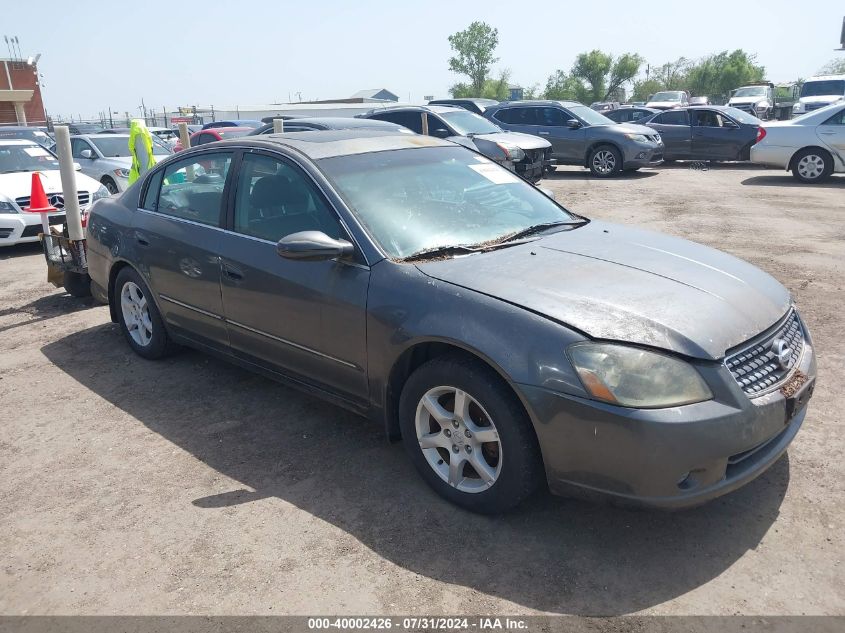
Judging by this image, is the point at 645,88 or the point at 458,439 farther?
the point at 645,88

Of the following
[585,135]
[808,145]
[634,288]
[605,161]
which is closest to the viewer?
[634,288]

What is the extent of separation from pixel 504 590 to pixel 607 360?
0.98 metres

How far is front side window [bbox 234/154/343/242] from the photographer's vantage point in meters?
3.74

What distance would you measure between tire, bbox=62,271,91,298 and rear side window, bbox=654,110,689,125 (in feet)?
50.9

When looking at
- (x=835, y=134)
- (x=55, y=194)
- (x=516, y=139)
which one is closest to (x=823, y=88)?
(x=835, y=134)

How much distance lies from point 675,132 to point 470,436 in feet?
55.8

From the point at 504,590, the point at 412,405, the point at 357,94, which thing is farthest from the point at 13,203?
the point at 357,94

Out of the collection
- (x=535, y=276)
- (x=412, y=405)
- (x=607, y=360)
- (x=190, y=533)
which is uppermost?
(x=535, y=276)

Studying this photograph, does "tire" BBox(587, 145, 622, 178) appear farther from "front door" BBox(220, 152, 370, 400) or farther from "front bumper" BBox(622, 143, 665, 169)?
"front door" BBox(220, 152, 370, 400)

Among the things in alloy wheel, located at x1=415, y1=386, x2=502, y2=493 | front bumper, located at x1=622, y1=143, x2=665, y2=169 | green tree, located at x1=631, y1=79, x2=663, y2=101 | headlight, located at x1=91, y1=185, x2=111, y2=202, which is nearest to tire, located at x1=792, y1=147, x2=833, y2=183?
front bumper, located at x1=622, y1=143, x2=665, y2=169

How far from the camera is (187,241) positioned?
446 cm

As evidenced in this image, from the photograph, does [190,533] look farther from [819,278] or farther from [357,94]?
[357,94]

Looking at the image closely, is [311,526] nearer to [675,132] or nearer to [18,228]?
[18,228]

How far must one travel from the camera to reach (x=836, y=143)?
13430 mm
